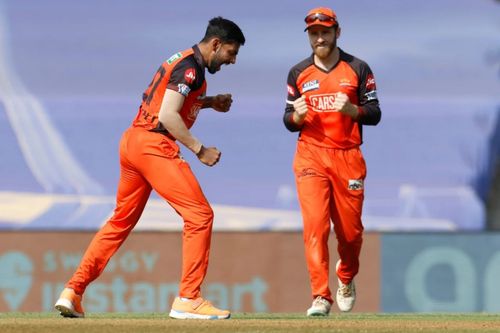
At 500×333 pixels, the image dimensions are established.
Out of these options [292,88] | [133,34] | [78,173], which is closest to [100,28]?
[133,34]

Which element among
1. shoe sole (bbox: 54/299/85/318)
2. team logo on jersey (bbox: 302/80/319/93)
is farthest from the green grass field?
team logo on jersey (bbox: 302/80/319/93)

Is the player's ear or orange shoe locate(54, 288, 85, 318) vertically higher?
the player's ear

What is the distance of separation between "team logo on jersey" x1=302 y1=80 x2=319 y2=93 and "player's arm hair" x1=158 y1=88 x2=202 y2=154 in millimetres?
1238

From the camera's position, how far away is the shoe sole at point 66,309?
7.88m

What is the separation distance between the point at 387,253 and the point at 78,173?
333cm

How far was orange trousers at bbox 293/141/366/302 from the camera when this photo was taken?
8.55m

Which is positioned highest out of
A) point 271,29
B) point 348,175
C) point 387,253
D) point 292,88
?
point 271,29

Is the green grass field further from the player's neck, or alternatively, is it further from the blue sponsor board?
the blue sponsor board

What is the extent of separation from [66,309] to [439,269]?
640cm

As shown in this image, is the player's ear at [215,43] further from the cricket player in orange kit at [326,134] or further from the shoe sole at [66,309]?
the shoe sole at [66,309]

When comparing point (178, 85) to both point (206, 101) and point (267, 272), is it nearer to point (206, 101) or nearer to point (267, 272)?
point (206, 101)

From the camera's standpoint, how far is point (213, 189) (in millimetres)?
14016

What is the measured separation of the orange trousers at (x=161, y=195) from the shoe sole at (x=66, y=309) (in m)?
0.11

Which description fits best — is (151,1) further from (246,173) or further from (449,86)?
(449,86)
